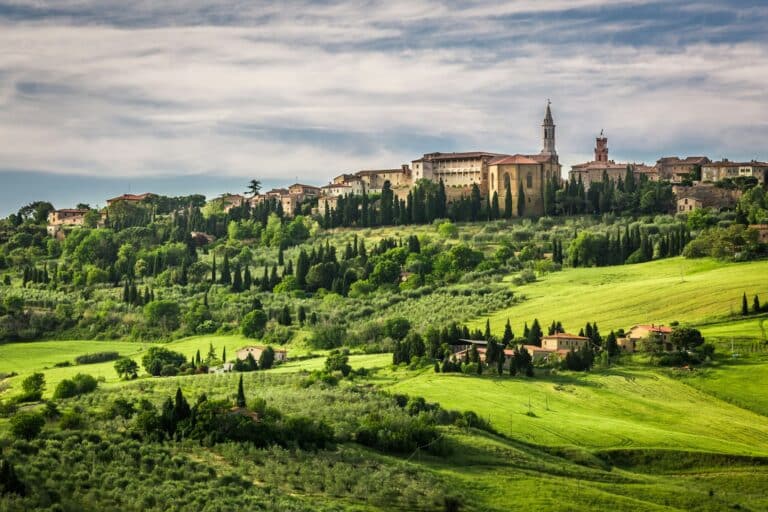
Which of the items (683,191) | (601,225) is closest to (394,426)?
(601,225)

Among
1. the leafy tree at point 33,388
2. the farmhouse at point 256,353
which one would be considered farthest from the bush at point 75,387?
the farmhouse at point 256,353

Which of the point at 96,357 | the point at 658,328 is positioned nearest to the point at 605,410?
the point at 658,328

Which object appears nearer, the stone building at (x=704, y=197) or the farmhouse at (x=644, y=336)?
the farmhouse at (x=644, y=336)

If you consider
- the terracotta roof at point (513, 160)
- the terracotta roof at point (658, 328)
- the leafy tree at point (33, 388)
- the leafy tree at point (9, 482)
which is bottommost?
the leafy tree at point (9, 482)

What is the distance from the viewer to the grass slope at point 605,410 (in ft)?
203

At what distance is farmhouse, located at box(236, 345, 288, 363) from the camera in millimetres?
88062

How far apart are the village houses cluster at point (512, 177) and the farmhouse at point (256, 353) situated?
54865mm

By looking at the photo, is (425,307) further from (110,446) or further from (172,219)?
(172,219)

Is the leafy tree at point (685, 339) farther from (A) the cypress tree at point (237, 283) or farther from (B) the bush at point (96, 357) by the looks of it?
(A) the cypress tree at point (237, 283)

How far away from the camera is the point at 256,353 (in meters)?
88.8

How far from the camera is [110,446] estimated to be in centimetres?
4944

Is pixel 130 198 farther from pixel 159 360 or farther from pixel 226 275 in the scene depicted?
pixel 159 360

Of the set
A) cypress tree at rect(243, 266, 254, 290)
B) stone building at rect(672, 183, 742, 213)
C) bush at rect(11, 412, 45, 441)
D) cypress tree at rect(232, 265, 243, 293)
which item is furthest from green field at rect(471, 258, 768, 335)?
bush at rect(11, 412, 45, 441)

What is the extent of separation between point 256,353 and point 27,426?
38.9 meters
